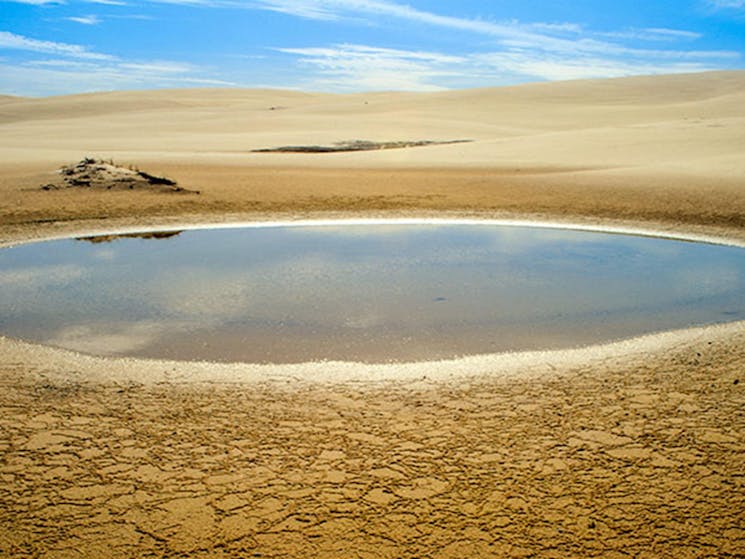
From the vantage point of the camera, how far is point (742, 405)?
4863mm

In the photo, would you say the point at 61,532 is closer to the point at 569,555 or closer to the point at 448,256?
the point at 569,555

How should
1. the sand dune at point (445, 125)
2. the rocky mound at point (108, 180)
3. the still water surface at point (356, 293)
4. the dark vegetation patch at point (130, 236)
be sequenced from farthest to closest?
the sand dune at point (445, 125) < the rocky mound at point (108, 180) < the dark vegetation patch at point (130, 236) < the still water surface at point (356, 293)

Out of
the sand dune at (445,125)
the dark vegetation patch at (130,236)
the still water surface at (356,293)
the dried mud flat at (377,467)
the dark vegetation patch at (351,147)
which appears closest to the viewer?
the dried mud flat at (377,467)

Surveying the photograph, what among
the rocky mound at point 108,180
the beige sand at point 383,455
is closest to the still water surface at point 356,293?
the beige sand at point 383,455

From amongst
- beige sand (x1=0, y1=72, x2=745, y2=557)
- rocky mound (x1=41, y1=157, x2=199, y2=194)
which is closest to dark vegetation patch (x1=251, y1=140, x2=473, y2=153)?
rocky mound (x1=41, y1=157, x2=199, y2=194)

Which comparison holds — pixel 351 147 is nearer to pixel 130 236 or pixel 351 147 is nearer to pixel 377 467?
pixel 130 236

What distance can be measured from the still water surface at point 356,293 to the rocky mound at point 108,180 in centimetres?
454

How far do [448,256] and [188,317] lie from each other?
4.73 meters

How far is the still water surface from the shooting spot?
21.8 ft

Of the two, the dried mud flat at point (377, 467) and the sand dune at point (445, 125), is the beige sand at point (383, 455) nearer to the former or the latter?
the dried mud flat at point (377, 467)

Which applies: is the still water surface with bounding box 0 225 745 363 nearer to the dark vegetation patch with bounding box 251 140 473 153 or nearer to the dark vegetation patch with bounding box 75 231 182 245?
the dark vegetation patch with bounding box 75 231 182 245

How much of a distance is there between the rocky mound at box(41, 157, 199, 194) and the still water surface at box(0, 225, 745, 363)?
179 inches

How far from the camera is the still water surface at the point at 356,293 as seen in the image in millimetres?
6645

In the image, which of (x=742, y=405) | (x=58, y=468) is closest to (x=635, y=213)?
(x=742, y=405)
